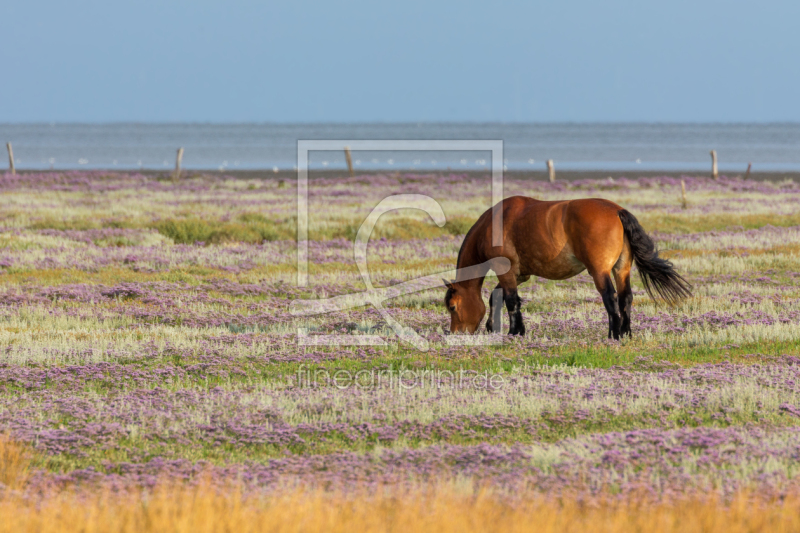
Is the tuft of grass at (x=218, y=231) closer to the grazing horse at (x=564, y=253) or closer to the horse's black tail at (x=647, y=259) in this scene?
the grazing horse at (x=564, y=253)

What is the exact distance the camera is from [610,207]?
39.3 ft

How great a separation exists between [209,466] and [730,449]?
465cm

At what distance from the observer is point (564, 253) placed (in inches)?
482

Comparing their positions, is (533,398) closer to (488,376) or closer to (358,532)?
(488,376)

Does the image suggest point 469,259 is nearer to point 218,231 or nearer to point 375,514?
point 375,514

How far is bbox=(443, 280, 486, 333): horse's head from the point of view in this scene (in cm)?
1255

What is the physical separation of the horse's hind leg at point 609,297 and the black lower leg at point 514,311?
50.5 inches

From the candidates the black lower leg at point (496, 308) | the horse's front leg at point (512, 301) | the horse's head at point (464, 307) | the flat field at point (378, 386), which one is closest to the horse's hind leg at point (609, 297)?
the flat field at point (378, 386)

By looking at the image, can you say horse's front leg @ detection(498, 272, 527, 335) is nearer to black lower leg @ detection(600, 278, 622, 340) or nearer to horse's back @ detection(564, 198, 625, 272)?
horse's back @ detection(564, 198, 625, 272)

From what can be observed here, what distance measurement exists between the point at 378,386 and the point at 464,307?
291cm

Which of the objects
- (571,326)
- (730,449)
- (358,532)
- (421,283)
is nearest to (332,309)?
(421,283)

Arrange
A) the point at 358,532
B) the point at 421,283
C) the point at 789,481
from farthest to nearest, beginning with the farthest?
1. the point at 421,283
2. the point at 789,481
3. the point at 358,532

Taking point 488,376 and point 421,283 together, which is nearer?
point 488,376

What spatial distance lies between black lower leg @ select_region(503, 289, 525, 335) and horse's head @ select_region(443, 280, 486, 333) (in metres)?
0.42
